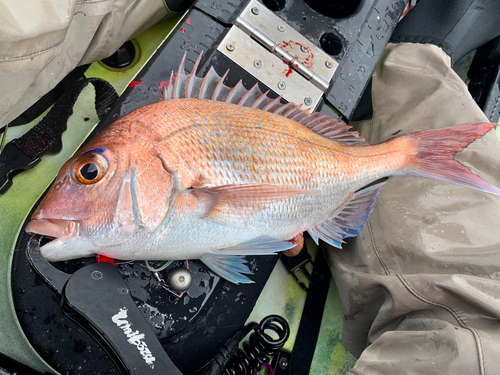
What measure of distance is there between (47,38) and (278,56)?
1055 millimetres

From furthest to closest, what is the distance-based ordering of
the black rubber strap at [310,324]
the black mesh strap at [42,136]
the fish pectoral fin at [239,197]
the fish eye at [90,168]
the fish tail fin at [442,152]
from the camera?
1. the black rubber strap at [310,324]
2. the black mesh strap at [42,136]
3. the fish tail fin at [442,152]
4. the fish pectoral fin at [239,197]
5. the fish eye at [90,168]

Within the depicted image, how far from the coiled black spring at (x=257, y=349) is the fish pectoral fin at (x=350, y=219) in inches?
18.7

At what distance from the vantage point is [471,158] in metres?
1.67

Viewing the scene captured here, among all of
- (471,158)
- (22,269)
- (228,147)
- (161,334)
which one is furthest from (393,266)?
(22,269)

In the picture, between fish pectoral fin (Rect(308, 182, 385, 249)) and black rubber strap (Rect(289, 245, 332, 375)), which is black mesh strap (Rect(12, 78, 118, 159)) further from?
black rubber strap (Rect(289, 245, 332, 375))

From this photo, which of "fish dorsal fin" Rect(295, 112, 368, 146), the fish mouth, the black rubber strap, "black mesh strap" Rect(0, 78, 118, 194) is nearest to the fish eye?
the fish mouth

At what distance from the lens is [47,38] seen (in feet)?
3.42

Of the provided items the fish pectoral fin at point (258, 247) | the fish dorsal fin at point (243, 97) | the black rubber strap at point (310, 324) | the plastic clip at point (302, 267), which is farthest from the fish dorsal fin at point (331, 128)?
the black rubber strap at point (310, 324)

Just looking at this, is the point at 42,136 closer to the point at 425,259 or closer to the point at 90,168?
the point at 90,168

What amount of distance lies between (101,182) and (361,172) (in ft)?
3.48

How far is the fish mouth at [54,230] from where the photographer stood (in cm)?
102

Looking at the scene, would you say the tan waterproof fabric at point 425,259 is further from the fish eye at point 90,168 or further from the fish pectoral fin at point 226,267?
the fish eye at point 90,168

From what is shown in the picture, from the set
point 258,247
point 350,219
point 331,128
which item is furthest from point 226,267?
point 331,128

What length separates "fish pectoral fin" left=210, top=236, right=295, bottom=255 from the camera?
4.24 ft
